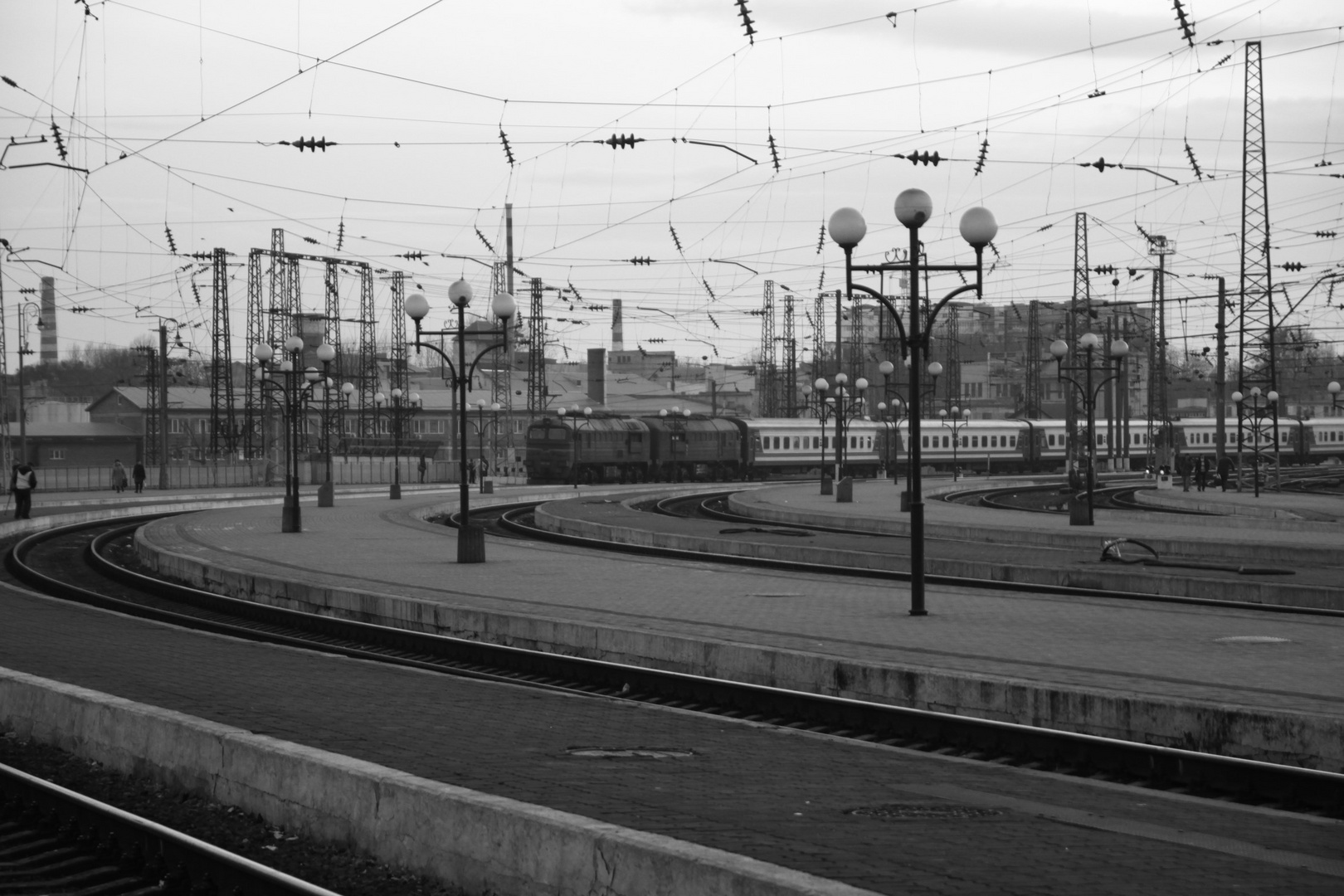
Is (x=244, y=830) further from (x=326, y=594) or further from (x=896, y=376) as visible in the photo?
(x=896, y=376)

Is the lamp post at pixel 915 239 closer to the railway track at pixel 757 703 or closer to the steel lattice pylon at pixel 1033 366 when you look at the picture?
the railway track at pixel 757 703

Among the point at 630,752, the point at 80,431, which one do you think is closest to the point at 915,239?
the point at 630,752

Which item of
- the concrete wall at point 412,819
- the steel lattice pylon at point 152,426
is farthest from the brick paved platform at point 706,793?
the steel lattice pylon at point 152,426

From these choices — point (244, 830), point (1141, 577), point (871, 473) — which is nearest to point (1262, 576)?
point (1141, 577)

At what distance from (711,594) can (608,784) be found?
12.0m

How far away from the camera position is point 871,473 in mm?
89438

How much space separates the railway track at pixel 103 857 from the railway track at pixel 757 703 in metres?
5.71

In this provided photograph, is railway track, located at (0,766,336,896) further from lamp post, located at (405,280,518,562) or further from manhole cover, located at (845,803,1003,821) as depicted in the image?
lamp post, located at (405,280,518,562)

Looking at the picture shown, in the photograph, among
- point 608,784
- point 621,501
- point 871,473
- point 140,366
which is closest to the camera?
point 608,784

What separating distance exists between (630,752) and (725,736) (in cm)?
124

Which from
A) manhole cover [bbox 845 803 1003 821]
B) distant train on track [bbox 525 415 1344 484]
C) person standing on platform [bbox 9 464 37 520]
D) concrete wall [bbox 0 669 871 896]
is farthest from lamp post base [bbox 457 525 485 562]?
distant train on track [bbox 525 415 1344 484]

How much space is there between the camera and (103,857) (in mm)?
8031

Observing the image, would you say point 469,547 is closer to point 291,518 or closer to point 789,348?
point 291,518

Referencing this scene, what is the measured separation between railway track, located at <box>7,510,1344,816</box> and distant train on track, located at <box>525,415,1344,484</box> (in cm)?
5175
